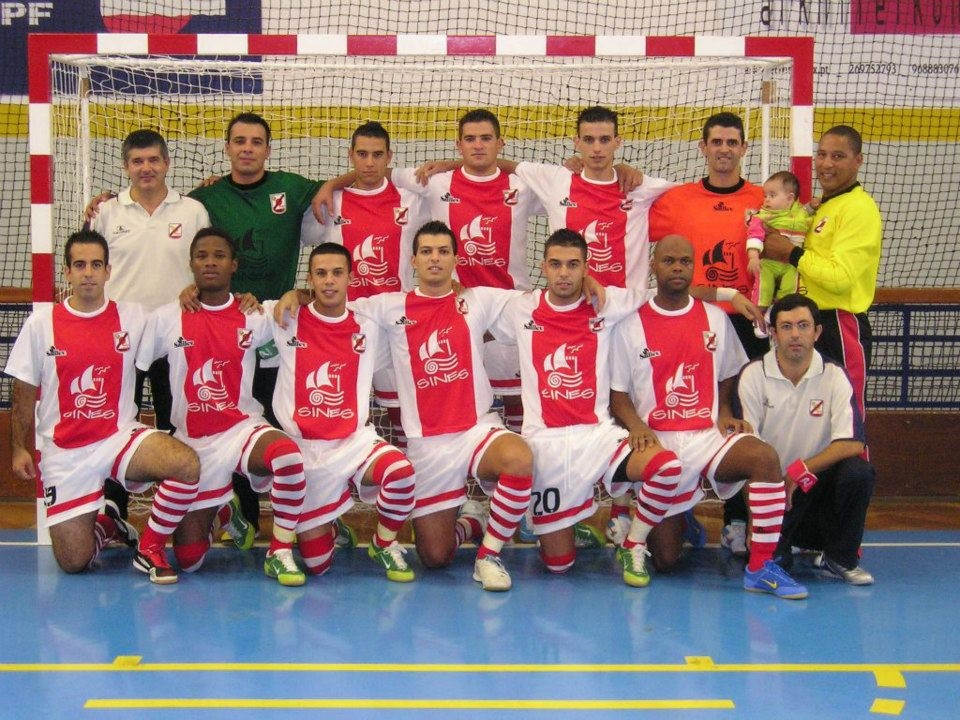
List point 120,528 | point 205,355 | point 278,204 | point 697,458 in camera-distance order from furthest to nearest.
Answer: point 278,204 → point 120,528 → point 205,355 → point 697,458

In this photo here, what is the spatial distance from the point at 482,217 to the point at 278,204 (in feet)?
3.50

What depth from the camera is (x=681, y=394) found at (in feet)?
17.4

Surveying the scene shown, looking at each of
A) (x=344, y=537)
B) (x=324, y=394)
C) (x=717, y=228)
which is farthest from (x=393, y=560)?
(x=717, y=228)

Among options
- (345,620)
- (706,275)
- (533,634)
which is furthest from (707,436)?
(345,620)

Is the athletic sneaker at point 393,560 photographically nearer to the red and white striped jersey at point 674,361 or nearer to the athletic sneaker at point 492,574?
the athletic sneaker at point 492,574

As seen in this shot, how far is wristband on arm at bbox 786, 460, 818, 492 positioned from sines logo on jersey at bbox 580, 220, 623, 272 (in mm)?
1439

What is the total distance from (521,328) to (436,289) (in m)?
0.46

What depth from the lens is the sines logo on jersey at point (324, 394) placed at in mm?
5336

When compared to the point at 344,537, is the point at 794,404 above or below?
above

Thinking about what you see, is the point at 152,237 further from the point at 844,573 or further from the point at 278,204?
the point at 844,573

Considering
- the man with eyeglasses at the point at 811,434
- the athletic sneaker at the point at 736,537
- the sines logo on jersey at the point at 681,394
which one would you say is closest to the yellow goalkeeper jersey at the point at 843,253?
the man with eyeglasses at the point at 811,434

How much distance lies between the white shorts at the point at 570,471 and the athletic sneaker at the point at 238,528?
1562mm

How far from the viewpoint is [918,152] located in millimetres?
9508

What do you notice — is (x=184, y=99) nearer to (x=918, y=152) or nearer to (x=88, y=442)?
(x=88, y=442)
